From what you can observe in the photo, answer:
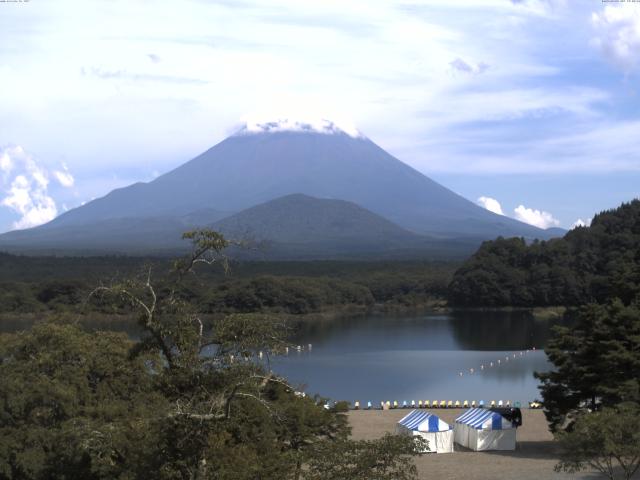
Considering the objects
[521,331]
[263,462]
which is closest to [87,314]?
Answer: [521,331]

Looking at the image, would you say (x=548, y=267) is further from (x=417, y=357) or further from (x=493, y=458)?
(x=493, y=458)

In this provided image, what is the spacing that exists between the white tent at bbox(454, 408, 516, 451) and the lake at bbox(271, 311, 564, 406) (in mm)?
6535

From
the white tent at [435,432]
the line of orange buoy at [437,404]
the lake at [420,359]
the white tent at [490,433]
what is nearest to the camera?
the white tent at [435,432]

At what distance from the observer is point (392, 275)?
236 feet

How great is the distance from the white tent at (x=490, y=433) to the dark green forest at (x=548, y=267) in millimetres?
39563

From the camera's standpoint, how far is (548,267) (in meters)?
64.3

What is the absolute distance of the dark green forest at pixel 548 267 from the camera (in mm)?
61719

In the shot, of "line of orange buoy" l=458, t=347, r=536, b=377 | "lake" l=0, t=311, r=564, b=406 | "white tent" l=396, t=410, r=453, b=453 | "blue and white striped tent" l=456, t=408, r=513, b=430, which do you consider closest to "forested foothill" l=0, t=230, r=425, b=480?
"white tent" l=396, t=410, r=453, b=453

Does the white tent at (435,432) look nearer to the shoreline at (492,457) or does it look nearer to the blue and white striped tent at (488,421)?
the shoreline at (492,457)

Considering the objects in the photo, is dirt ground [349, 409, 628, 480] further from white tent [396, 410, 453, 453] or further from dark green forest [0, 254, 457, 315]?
dark green forest [0, 254, 457, 315]

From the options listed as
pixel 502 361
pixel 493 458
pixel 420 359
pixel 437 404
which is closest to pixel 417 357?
pixel 420 359

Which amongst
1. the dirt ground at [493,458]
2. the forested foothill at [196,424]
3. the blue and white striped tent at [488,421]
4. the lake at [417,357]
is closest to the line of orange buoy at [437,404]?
the lake at [417,357]

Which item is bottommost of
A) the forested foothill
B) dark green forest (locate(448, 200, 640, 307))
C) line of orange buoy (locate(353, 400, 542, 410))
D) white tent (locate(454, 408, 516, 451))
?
line of orange buoy (locate(353, 400, 542, 410))

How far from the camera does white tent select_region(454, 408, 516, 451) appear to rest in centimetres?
1880
